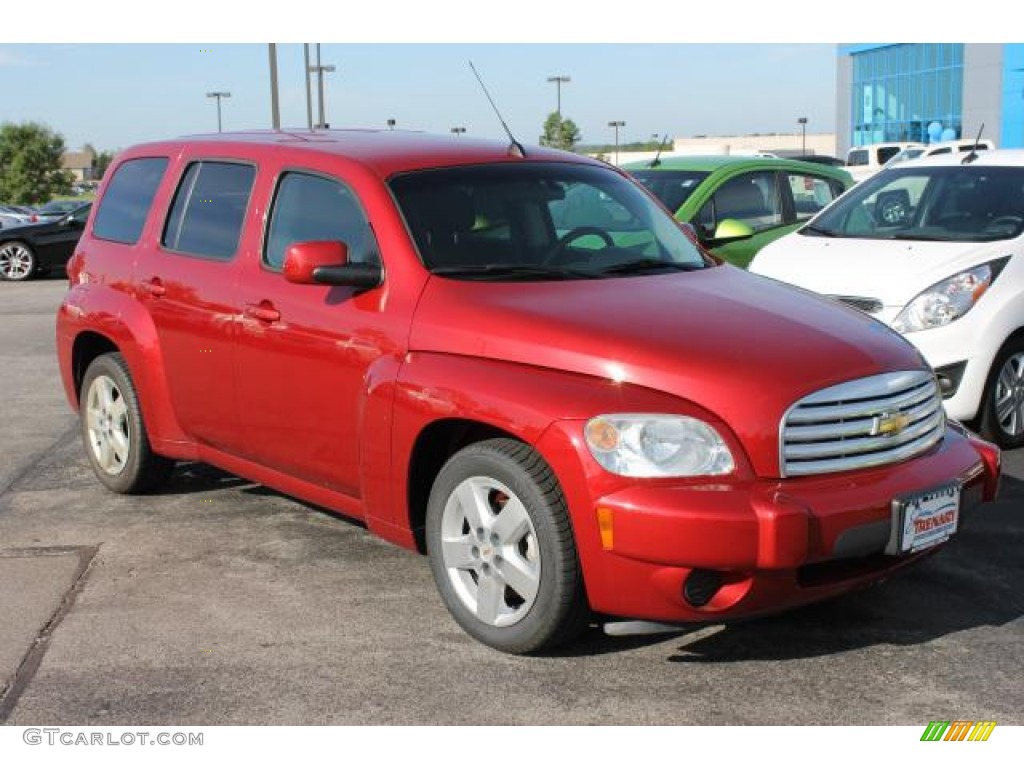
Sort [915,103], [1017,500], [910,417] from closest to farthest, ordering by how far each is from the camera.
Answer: [910,417] < [1017,500] < [915,103]

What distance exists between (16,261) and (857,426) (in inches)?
814

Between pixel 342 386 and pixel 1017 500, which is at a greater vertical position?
pixel 342 386

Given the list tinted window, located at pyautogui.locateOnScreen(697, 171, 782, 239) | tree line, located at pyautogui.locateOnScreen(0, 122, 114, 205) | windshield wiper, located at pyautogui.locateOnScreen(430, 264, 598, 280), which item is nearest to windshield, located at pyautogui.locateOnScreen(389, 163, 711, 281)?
windshield wiper, located at pyautogui.locateOnScreen(430, 264, 598, 280)

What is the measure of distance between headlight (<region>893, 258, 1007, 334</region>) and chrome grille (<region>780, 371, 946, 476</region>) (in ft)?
8.69

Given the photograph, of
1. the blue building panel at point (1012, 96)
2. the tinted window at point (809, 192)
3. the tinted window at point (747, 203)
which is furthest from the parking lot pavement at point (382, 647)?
the blue building panel at point (1012, 96)

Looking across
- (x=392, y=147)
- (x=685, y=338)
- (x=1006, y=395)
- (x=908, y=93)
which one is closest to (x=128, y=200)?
(x=392, y=147)

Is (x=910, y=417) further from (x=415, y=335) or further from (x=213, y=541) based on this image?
(x=213, y=541)

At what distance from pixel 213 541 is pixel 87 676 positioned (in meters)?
1.58

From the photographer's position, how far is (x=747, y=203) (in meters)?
10.2

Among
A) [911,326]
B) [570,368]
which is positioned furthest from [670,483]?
[911,326]

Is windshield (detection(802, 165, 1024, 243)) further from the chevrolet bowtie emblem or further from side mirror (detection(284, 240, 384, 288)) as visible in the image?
side mirror (detection(284, 240, 384, 288))

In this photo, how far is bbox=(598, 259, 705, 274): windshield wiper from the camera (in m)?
5.00
